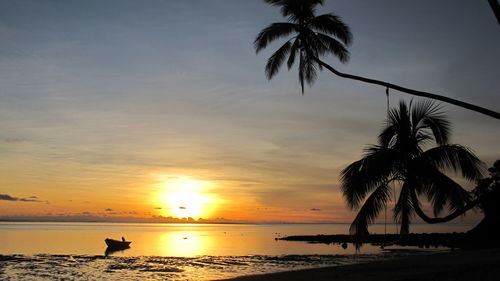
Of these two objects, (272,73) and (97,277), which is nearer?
(272,73)

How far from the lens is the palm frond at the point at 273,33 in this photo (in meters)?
15.1

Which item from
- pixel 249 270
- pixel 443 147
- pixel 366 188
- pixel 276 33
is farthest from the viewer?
pixel 249 270

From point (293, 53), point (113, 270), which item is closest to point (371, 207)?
point (293, 53)

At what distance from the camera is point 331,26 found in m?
15.2

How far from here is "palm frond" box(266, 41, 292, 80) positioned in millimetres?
15758

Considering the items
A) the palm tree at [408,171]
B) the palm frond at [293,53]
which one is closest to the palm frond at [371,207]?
the palm tree at [408,171]

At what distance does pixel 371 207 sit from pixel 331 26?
7.05 metres

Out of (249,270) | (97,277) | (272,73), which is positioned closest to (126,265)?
(97,277)

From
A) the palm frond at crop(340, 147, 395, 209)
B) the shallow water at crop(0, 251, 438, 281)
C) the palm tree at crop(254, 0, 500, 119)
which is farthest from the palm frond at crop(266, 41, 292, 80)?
the shallow water at crop(0, 251, 438, 281)

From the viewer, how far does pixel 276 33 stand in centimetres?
1527

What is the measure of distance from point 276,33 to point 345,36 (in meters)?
2.74

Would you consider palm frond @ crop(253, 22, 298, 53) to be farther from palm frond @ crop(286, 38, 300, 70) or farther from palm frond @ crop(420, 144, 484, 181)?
palm frond @ crop(420, 144, 484, 181)

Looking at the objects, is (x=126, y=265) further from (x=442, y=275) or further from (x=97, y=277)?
(x=442, y=275)

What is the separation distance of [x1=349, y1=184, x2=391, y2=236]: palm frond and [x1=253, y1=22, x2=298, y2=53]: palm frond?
681 centimetres
